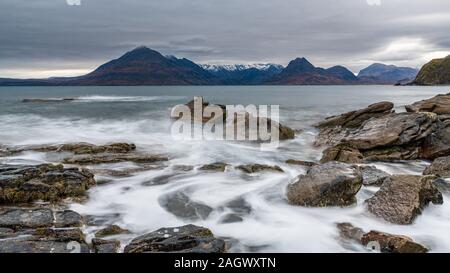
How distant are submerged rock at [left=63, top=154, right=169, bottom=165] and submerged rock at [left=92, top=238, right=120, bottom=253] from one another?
871 cm

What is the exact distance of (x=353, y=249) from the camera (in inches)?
335

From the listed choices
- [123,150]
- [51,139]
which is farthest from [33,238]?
[51,139]

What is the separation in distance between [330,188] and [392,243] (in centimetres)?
313

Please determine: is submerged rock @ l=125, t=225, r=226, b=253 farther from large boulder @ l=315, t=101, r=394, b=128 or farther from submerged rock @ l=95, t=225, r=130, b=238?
large boulder @ l=315, t=101, r=394, b=128

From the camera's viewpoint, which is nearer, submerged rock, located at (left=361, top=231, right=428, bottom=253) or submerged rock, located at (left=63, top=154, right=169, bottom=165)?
submerged rock, located at (left=361, top=231, right=428, bottom=253)

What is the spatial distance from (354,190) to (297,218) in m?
2.04

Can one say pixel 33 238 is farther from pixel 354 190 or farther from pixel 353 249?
pixel 354 190

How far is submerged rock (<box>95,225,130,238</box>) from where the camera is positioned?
902 centimetres

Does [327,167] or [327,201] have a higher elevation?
[327,167]

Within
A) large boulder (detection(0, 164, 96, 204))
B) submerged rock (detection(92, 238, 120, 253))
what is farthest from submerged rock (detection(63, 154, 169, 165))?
submerged rock (detection(92, 238, 120, 253))

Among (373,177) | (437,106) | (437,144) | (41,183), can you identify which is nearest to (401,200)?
(373,177)

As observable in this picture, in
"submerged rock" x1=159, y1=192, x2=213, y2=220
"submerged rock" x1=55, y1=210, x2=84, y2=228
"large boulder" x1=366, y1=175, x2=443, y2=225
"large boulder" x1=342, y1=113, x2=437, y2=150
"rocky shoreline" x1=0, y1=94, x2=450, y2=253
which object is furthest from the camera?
"large boulder" x1=342, y1=113, x2=437, y2=150

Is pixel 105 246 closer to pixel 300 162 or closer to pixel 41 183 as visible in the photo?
pixel 41 183

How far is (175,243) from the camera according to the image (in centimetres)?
768
